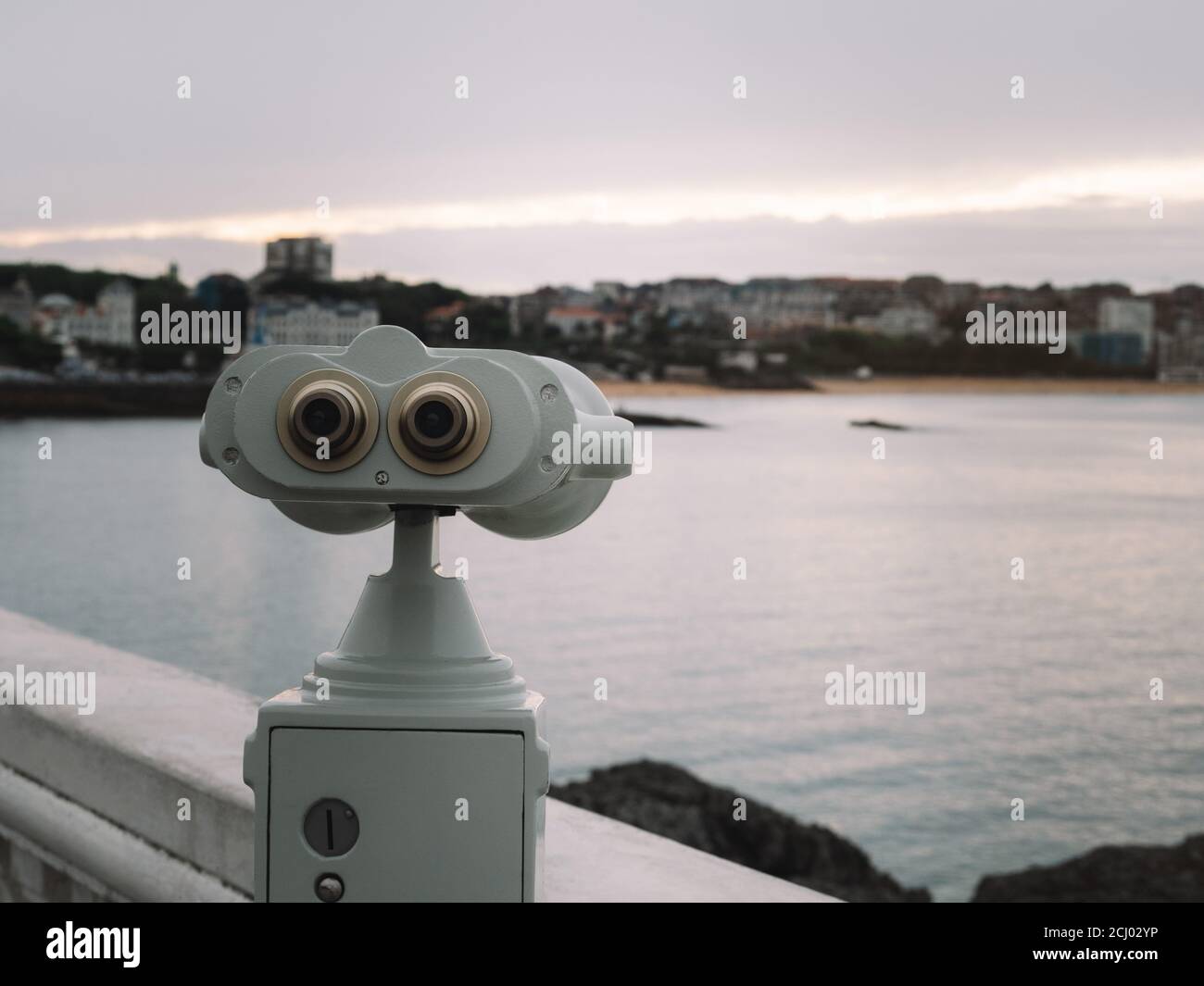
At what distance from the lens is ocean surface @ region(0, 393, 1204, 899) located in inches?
1308

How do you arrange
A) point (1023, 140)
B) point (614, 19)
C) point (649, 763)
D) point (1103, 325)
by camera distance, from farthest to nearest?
point (1023, 140) < point (614, 19) < point (1103, 325) < point (649, 763)

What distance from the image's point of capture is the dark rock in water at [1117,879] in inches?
429

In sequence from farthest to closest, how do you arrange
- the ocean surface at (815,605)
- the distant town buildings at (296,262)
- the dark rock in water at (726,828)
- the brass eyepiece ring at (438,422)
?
1. the ocean surface at (815,605)
2. the dark rock in water at (726,828)
3. the distant town buildings at (296,262)
4. the brass eyepiece ring at (438,422)

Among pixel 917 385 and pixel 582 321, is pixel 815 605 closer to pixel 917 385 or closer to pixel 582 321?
pixel 917 385

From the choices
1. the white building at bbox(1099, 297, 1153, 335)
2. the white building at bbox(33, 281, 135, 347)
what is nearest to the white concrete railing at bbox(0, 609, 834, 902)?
the white building at bbox(33, 281, 135, 347)

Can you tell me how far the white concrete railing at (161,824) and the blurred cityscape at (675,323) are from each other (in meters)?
0.67

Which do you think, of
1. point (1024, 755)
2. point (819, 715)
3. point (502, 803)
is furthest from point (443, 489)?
point (819, 715)

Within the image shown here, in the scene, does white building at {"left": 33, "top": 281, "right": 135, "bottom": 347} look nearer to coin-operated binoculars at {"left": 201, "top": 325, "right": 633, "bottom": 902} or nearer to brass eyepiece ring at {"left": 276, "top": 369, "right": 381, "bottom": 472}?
coin-operated binoculars at {"left": 201, "top": 325, "right": 633, "bottom": 902}

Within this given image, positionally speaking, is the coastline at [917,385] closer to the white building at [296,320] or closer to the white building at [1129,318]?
the white building at [1129,318]

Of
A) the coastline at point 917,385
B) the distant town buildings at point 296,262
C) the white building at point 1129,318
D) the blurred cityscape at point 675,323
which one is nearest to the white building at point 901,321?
the blurred cityscape at point 675,323

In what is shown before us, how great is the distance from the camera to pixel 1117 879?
1182 cm
